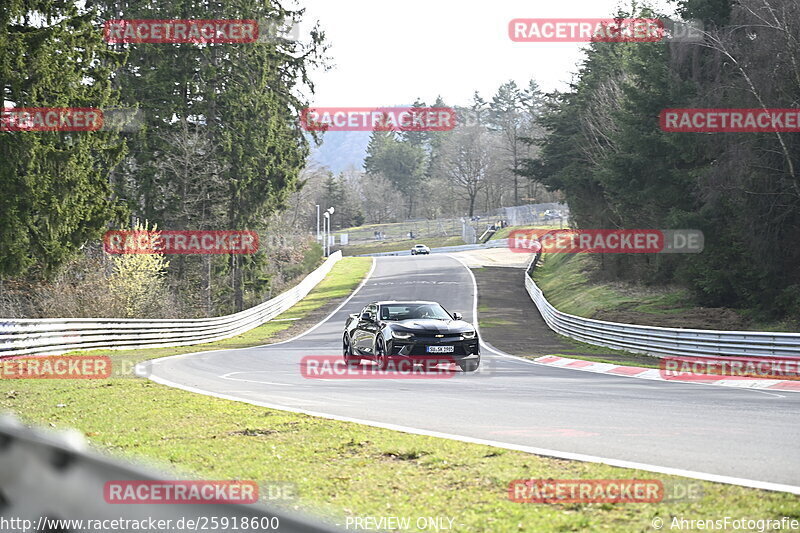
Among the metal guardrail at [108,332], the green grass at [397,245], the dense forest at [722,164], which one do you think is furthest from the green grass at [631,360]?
the green grass at [397,245]

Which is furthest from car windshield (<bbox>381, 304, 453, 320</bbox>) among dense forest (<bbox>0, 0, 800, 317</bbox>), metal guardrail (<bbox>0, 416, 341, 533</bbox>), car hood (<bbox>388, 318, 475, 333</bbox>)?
metal guardrail (<bbox>0, 416, 341, 533</bbox>)

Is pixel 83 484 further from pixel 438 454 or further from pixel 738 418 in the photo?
pixel 738 418

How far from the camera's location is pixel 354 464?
7117 millimetres

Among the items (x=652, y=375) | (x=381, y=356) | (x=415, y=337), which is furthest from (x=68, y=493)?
(x=652, y=375)

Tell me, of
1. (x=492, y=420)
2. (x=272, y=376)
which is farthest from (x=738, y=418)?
(x=272, y=376)

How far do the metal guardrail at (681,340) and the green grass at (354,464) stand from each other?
13.3m

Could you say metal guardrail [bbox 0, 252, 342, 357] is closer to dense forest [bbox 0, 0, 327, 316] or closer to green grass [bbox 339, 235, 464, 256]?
dense forest [bbox 0, 0, 327, 316]

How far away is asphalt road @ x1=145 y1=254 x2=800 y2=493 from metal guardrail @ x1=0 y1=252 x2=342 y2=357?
2.83 meters

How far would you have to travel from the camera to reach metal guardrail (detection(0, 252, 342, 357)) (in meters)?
19.3

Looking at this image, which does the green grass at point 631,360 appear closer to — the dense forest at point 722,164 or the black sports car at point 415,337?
the dense forest at point 722,164

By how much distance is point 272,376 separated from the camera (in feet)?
56.9

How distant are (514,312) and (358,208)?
365 feet

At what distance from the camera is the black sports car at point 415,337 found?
17.0 metres

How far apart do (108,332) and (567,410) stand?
18122 mm
